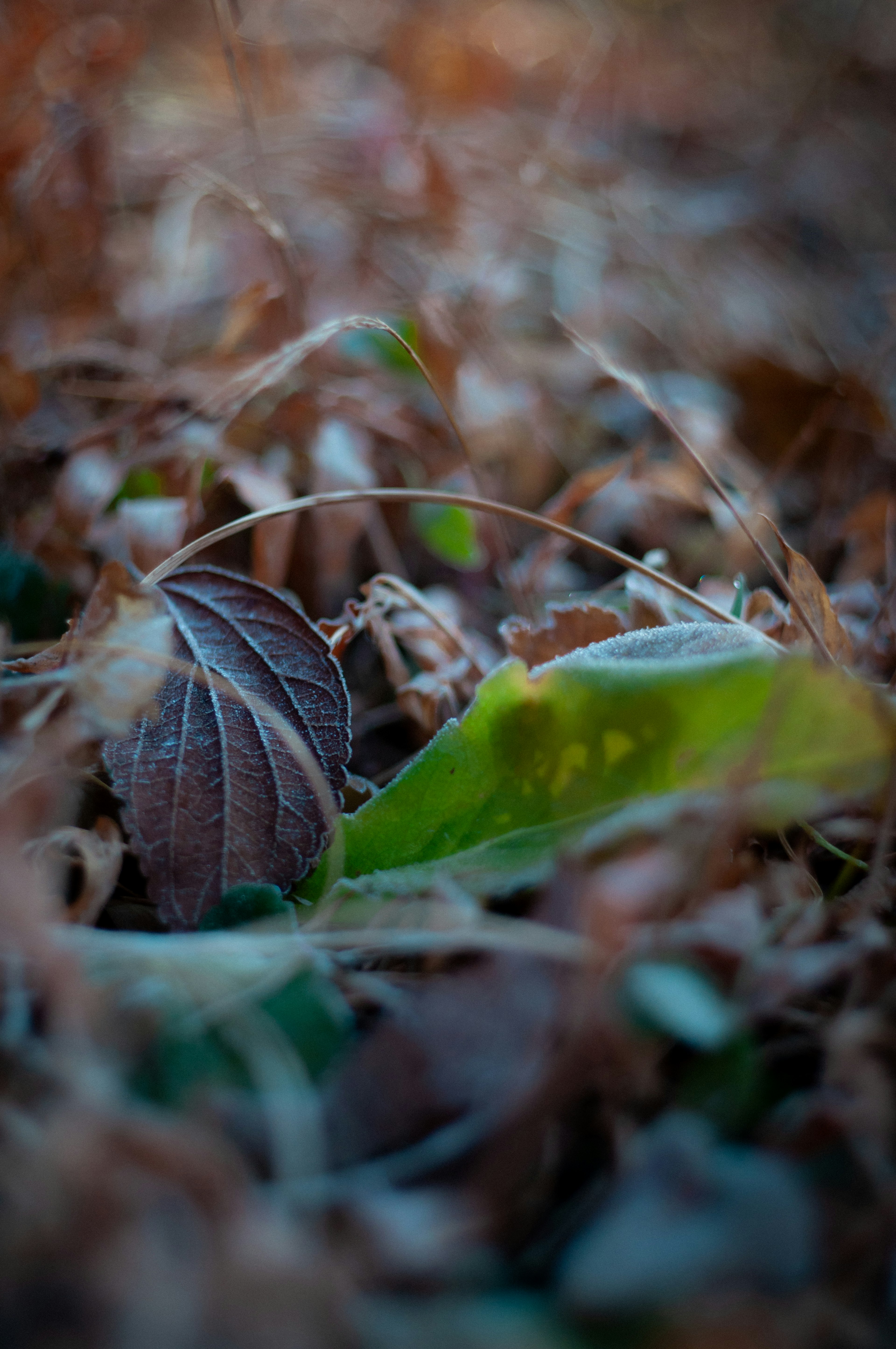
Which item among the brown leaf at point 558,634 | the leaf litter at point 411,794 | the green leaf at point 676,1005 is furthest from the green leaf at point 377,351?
the green leaf at point 676,1005

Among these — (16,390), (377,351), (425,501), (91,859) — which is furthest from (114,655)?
(377,351)

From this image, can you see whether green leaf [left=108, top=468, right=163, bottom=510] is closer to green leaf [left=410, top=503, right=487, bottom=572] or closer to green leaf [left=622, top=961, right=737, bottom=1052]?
green leaf [left=410, top=503, right=487, bottom=572]

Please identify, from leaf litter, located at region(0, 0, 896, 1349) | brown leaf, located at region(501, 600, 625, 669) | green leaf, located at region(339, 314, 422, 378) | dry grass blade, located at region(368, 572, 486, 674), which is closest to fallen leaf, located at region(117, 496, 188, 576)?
leaf litter, located at region(0, 0, 896, 1349)

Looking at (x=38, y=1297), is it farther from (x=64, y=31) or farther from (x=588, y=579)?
(x=64, y=31)

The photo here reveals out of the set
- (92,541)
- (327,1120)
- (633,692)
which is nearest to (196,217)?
(92,541)

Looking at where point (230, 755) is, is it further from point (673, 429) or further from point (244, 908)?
point (673, 429)

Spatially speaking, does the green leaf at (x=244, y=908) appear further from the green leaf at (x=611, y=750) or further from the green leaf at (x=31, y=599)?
the green leaf at (x=31, y=599)
